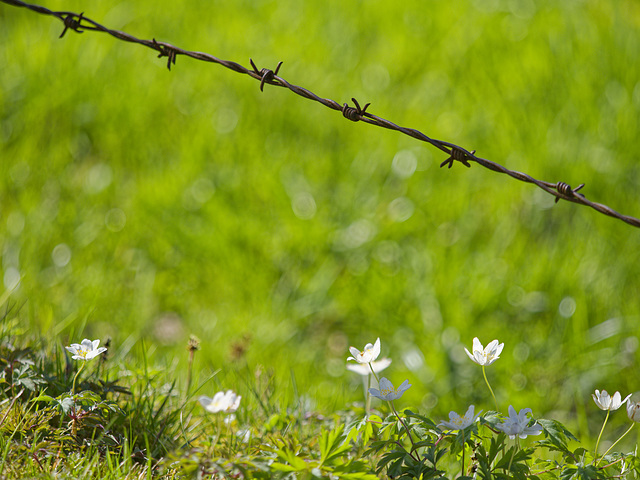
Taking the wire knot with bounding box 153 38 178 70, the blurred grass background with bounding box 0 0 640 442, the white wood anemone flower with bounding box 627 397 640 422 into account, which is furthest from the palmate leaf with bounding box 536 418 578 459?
the wire knot with bounding box 153 38 178 70

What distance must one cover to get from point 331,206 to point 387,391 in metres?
2.13

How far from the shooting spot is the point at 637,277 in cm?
318

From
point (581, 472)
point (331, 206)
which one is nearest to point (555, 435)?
point (581, 472)

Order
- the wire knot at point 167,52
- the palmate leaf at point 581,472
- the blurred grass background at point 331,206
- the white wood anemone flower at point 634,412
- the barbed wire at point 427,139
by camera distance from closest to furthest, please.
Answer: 1. the palmate leaf at point 581,472
2. the white wood anemone flower at point 634,412
3. the barbed wire at point 427,139
4. the wire knot at point 167,52
5. the blurred grass background at point 331,206

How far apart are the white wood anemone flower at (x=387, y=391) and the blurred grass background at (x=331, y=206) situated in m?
0.71

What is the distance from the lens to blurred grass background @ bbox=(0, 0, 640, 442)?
2953 mm

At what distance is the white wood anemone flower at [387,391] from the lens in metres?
1.52

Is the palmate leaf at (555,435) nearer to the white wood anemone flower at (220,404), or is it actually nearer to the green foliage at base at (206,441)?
the green foliage at base at (206,441)

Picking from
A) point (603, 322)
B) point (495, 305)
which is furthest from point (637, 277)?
point (495, 305)

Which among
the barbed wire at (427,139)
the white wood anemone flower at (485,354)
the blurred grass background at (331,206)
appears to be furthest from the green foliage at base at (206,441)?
the barbed wire at (427,139)

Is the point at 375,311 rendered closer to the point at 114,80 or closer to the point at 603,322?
the point at 603,322

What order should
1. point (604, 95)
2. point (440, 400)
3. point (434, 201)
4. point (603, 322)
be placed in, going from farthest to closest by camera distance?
point (604, 95) < point (434, 201) < point (603, 322) < point (440, 400)

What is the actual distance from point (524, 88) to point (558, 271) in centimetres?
168

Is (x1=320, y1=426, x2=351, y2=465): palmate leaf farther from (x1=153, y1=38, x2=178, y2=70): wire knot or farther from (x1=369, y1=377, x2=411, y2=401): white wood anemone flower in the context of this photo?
(x1=153, y1=38, x2=178, y2=70): wire knot
